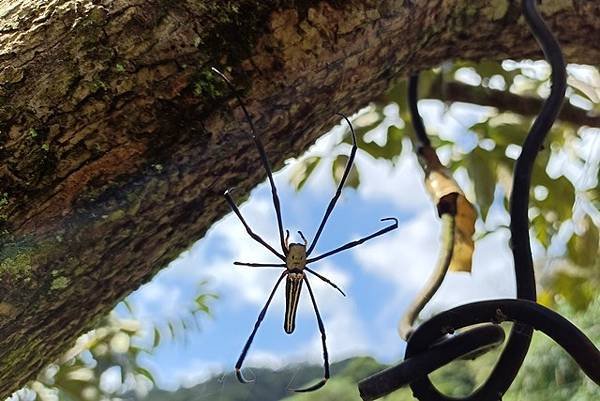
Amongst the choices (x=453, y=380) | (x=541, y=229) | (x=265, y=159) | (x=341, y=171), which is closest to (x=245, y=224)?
(x=265, y=159)

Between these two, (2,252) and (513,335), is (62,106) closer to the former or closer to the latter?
(2,252)

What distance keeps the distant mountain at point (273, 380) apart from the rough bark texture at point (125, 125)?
9cm

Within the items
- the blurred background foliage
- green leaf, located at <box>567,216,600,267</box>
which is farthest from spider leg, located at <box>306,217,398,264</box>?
green leaf, located at <box>567,216,600,267</box>

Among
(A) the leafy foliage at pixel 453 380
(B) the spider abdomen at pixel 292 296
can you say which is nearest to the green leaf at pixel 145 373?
(A) the leafy foliage at pixel 453 380

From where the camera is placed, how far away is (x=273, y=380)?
1.55ft

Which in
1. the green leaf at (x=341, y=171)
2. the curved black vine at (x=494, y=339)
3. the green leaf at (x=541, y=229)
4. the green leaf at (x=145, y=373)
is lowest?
the curved black vine at (x=494, y=339)

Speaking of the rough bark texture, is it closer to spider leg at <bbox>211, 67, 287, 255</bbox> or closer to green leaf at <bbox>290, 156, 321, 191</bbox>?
spider leg at <bbox>211, 67, 287, 255</bbox>

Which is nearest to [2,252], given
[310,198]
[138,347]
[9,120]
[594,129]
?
[9,120]

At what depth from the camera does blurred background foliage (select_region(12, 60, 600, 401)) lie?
693 mm

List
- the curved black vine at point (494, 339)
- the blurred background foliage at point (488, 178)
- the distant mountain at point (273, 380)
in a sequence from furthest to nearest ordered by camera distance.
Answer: the blurred background foliage at point (488, 178) < the distant mountain at point (273, 380) < the curved black vine at point (494, 339)

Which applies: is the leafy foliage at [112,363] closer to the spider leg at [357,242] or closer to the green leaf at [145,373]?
the green leaf at [145,373]

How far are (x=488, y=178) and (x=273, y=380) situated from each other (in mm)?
339

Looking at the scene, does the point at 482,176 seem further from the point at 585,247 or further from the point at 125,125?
the point at 125,125

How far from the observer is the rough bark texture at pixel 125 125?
0.36 metres
